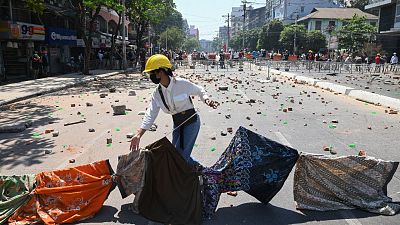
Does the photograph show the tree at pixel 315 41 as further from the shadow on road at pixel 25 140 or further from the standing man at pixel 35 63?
the shadow on road at pixel 25 140

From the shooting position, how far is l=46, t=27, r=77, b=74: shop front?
2971 cm

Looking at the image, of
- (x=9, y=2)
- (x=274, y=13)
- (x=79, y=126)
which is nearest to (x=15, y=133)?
(x=79, y=126)

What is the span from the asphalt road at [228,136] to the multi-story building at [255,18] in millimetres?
140383

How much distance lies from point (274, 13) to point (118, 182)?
129177mm

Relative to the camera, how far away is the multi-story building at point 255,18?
151 meters

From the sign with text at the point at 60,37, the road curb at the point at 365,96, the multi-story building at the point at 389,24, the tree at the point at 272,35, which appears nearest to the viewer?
the road curb at the point at 365,96

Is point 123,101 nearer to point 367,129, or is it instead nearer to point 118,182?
point 367,129

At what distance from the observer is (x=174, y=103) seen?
4.80 meters

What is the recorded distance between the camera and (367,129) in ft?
31.3

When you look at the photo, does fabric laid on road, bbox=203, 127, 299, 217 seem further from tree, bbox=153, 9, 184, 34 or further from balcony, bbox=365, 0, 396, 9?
tree, bbox=153, 9, 184, 34

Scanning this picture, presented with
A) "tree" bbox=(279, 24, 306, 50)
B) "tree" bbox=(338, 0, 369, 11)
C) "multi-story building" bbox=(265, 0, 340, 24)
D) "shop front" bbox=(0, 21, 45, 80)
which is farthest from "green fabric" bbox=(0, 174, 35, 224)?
"multi-story building" bbox=(265, 0, 340, 24)

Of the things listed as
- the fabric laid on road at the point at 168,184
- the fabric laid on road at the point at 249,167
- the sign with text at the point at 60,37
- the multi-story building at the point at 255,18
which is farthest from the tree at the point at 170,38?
the fabric laid on road at the point at 168,184

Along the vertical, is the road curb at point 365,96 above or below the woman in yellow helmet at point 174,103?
below

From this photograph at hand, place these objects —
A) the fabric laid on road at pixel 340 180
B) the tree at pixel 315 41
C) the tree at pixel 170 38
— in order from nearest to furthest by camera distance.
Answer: the fabric laid on road at pixel 340 180, the tree at pixel 315 41, the tree at pixel 170 38
